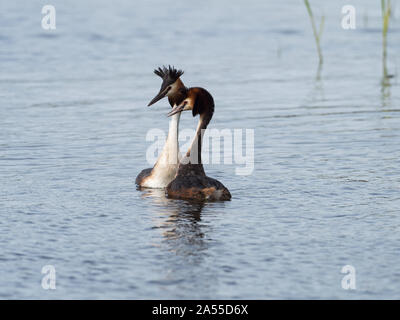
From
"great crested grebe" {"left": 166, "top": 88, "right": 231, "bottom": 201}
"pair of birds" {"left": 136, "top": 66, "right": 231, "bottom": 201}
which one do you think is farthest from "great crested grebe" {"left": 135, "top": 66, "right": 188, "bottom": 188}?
"great crested grebe" {"left": 166, "top": 88, "right": 231, "bottom": 201}

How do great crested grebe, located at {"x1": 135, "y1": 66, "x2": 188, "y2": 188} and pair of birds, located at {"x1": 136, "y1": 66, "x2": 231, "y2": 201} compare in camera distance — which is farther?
great crested grebe, located at {"x1": 135, "y1": 66, "x2": 188, "y2": 188}

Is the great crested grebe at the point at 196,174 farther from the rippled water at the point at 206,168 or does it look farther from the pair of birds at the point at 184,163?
the rippled water at the point at 206,168

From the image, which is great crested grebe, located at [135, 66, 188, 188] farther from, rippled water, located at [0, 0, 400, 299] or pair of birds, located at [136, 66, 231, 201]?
rippled water, located at [0, 0, 400, 299]

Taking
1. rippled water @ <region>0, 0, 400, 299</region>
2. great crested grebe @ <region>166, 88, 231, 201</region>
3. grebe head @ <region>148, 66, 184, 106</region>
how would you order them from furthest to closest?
grebe head @ <region>148, 66, 184, 106</region> < great crested grebe @ <region>166, 88, 231, 201</region> < rippled water @ <region>0, 0, 400, 299</region>

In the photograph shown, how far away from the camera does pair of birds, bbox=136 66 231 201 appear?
12141mm

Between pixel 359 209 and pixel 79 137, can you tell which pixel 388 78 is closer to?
pixel 79 137

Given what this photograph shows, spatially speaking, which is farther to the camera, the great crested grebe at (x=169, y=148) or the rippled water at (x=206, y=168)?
the great crested grebe at (x=169, y=148)

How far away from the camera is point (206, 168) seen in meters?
14.4

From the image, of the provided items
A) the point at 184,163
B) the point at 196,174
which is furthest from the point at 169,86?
the point at 196,174

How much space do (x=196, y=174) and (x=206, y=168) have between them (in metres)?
2.14

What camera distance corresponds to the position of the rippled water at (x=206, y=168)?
9.22 metres

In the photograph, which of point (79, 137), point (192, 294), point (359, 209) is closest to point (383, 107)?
point (79, 137)

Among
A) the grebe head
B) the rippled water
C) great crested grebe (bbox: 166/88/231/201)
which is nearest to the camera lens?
the rippled water

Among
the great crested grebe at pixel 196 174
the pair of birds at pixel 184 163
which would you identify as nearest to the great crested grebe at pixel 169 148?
the pair of birds at pixel 184 163
